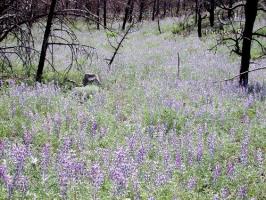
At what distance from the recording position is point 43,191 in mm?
5277

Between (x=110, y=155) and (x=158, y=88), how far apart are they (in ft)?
19.0

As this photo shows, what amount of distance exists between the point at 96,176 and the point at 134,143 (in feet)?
6.33

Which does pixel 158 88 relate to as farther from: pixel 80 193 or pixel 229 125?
pixel 80 193

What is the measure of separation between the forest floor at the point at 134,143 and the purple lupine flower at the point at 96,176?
0.02m

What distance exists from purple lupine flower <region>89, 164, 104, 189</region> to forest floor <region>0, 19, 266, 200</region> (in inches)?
0.6

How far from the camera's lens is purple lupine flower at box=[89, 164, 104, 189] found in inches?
199

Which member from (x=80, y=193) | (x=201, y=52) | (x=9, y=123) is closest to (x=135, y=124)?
(x=9, y=123)

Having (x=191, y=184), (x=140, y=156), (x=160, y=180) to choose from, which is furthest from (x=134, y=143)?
(x=191, y=184)

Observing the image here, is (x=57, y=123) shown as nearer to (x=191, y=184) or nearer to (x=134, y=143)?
(x=134, y=143)

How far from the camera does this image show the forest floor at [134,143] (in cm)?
550

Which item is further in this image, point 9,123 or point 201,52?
point 201,52

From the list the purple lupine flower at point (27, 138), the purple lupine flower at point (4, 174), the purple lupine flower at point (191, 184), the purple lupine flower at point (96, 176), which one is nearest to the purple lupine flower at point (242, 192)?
the purple lupine flower at point (191, 184)

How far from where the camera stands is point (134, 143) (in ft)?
23.3

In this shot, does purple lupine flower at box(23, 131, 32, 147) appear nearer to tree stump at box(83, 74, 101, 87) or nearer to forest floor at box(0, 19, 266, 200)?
forest floor at box(0, 19, 266, 200)
